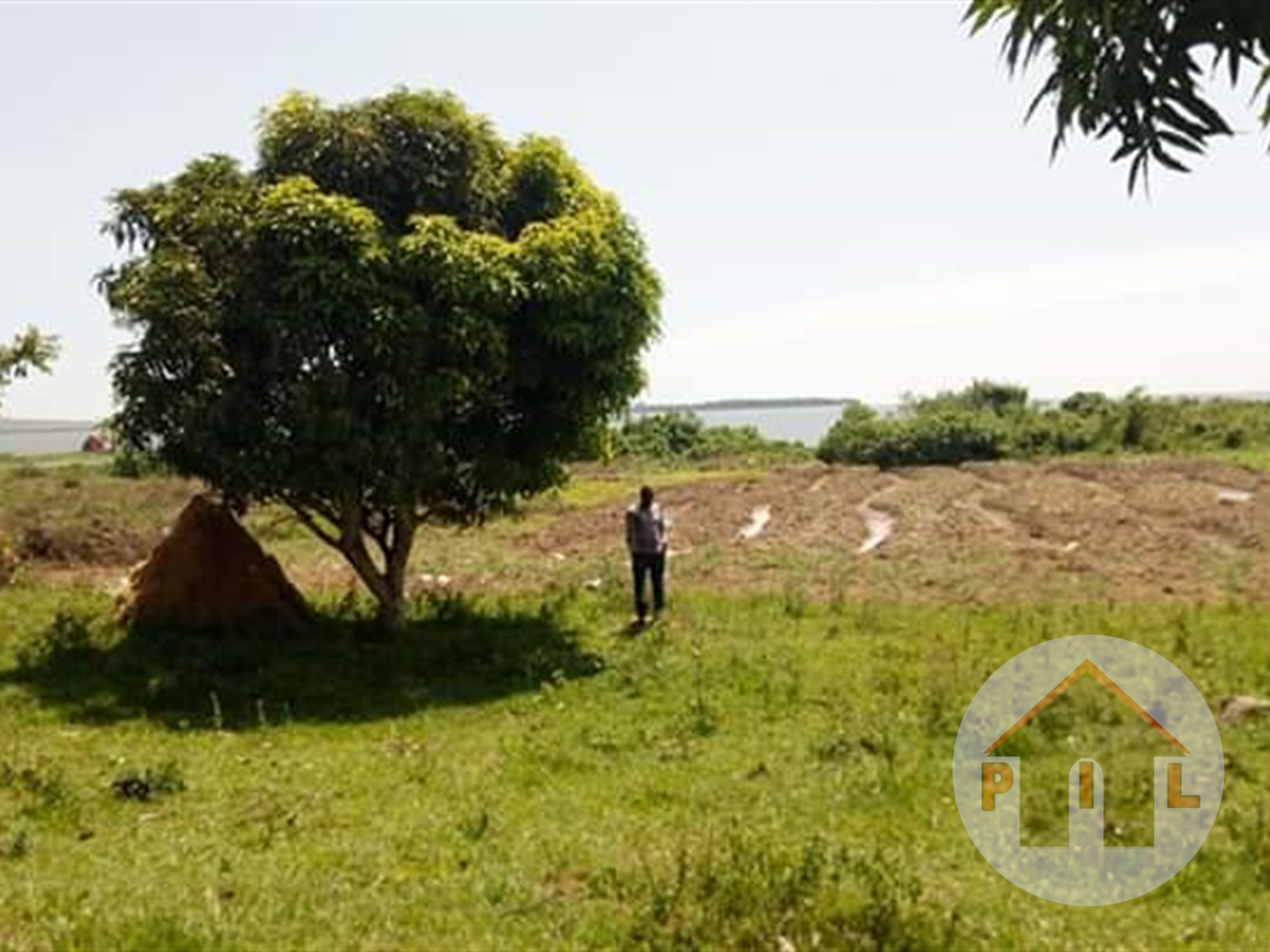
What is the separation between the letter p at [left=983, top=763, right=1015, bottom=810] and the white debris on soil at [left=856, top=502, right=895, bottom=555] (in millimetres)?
17187

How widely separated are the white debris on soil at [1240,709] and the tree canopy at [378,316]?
386 inches

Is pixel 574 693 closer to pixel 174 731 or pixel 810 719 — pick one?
pixel 810 719

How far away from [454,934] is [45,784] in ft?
20.3

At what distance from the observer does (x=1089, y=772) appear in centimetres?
1206

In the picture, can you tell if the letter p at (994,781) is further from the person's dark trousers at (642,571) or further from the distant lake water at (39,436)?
the distant lake water at (39,436)

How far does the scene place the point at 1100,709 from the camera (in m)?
14.2

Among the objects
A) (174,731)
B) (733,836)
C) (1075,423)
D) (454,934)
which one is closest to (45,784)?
(174,731)

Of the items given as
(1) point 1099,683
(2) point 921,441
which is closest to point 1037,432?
(2) point 921,441

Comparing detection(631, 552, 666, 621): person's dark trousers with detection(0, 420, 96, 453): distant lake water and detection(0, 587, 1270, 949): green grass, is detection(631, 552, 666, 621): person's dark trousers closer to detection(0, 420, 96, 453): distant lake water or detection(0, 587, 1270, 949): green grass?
detection(0, 587, 1270, 949): green grass

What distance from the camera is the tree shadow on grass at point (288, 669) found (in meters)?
16.6

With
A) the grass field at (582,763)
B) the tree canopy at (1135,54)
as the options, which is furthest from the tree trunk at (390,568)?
the tree canopy at (1135,54)

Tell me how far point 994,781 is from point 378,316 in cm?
1023

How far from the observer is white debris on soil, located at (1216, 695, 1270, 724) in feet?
45.1

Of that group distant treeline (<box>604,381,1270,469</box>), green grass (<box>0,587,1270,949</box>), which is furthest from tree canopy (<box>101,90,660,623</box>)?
distant treeline (<box>604,381,1270,469</box>)
